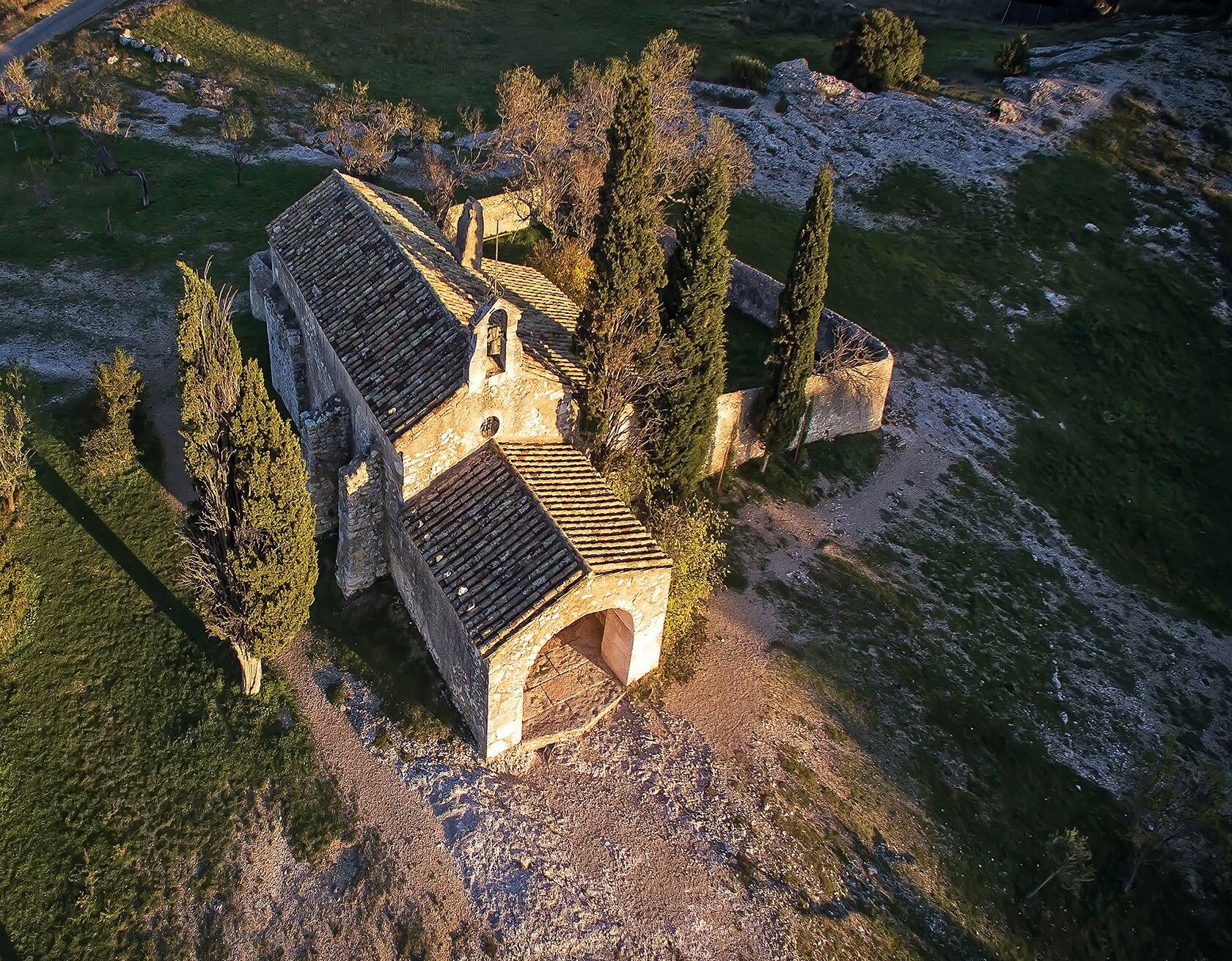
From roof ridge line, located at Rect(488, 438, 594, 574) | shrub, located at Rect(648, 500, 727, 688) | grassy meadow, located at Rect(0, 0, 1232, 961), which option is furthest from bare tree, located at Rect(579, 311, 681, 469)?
grassy meadow, located at Rect(0, 0, 1232, 961)

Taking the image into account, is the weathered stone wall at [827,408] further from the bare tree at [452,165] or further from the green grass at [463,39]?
the green grass at [463,39]

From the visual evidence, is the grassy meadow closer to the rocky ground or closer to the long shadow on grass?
the long shadow on grass

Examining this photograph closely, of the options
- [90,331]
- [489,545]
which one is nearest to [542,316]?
[489,545]

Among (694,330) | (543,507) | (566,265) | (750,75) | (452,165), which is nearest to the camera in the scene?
(543,507)

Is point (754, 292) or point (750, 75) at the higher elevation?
point (750, 75)

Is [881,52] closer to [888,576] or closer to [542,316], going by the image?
[542,316]

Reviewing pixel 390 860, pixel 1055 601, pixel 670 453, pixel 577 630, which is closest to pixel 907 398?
pixel 1055 601
